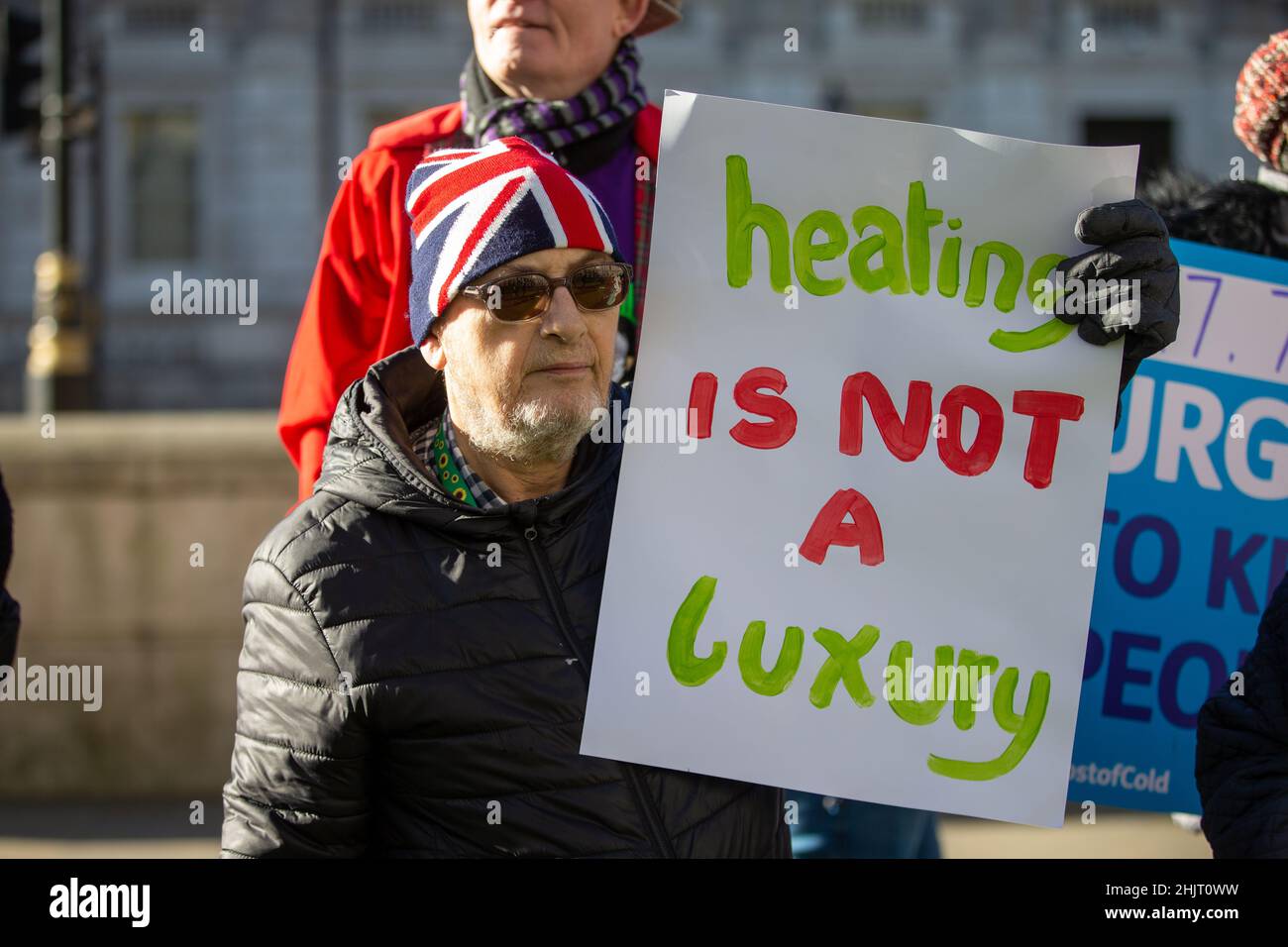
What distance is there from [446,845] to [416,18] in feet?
55.9

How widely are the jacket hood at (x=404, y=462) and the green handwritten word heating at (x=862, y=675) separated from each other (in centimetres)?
21

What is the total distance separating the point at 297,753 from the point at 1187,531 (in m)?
1.60

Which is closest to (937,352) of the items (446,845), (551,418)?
(551,418)

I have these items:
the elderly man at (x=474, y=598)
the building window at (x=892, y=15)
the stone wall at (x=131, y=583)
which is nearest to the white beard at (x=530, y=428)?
the elderly man at (x=474, y=598)

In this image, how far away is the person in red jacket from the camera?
273 cm

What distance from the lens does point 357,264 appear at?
110 inches

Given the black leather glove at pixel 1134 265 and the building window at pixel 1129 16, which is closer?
the black leather glove at pixel 1134 265

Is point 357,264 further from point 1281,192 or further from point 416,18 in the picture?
point 416,18

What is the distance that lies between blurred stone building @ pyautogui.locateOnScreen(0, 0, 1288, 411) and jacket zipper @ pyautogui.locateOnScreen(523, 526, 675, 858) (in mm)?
15798

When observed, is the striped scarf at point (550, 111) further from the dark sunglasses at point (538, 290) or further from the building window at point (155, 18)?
the building window at point (155, 18)

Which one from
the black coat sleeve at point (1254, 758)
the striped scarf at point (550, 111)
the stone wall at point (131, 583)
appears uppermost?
the striped scarf at point (550, 111)

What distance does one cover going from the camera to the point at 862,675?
7.09ft

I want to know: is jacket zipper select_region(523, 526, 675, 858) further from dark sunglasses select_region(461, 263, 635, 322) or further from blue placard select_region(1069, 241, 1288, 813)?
blue placard select_region(1069, 241, 1288, 813)

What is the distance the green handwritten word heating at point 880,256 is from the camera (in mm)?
2244
